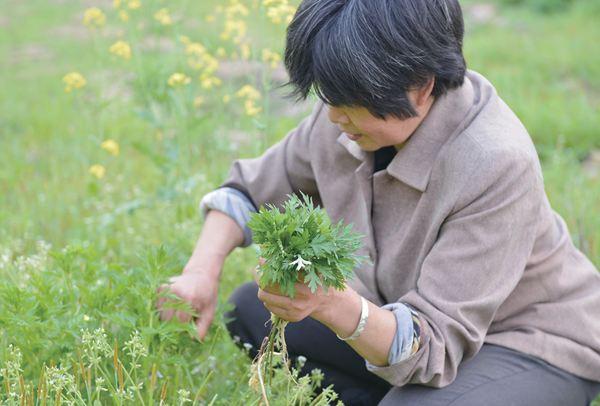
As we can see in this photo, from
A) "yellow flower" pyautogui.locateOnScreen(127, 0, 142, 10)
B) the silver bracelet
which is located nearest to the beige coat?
the silver bracelet

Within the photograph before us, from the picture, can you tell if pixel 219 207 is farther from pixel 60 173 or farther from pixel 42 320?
pixel 60 173

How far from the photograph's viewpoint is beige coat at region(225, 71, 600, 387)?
197 cm

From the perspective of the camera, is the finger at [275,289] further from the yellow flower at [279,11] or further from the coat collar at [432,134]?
the yellow flower at [279,11]

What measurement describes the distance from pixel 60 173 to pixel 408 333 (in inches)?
116

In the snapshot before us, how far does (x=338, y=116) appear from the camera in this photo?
200 centimetres

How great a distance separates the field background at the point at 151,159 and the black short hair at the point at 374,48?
56cm

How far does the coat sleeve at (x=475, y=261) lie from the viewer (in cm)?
196

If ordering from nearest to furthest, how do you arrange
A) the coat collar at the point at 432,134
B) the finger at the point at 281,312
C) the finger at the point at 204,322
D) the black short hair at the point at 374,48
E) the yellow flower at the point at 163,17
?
1. the finger at the point at 281,312
2. the black short hair at the point at 374,48
3. the coat collar at the point at 432,134
4. the finger at the point at 204,322
5. the yellow flower at the point at 163,17

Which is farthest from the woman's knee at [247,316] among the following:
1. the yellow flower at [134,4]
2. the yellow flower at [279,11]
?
the yellow flower at [134,4]

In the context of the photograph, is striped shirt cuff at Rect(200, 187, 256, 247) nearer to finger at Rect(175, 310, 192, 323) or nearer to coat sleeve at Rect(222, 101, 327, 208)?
coat sleeve at Rect(222, 101, 327, 208)

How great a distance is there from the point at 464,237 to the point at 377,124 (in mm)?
325

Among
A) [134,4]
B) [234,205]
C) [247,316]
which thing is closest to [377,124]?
[234,205]

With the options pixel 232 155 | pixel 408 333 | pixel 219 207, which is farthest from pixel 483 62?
pixel 408 333

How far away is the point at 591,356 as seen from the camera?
2.16m
